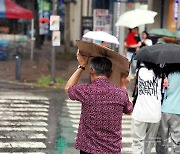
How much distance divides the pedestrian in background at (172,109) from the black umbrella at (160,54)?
0.18 metres

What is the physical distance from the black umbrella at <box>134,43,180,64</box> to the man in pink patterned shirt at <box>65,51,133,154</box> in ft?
7.63

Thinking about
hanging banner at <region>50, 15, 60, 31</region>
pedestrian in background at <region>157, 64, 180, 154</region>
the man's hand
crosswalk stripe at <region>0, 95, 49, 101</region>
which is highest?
the man's hand

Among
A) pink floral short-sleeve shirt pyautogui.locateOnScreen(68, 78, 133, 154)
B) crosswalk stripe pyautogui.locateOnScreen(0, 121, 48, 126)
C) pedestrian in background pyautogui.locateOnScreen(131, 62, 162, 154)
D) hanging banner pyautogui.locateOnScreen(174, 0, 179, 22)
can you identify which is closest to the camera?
pink floral short-sleeve shirt pyautogui.locateOnScreen(68, 78, 133, 154)

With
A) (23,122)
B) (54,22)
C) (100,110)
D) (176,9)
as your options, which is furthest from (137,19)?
(100,110)

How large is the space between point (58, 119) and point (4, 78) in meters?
8.05

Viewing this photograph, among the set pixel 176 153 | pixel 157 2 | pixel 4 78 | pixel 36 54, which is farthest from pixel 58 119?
pixel 36 54

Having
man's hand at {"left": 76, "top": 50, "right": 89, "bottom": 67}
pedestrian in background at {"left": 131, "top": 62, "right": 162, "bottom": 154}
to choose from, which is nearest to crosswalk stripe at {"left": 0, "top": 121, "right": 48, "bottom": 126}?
pedestrian in background at {"left": 131, "top": 62, "right": 162, "bottom": 154}

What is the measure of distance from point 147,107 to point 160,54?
0.74 meters

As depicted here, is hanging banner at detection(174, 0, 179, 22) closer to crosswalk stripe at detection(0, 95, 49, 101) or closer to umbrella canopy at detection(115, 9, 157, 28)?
umbrella canopy at detection(115, 9, 157, 28)

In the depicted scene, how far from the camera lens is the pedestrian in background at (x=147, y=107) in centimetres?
730

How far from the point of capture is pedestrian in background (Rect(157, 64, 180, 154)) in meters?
7.48

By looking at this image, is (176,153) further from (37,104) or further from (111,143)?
(37,104)

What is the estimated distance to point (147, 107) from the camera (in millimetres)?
7297

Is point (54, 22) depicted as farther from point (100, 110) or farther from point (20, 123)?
point (100, 110)
